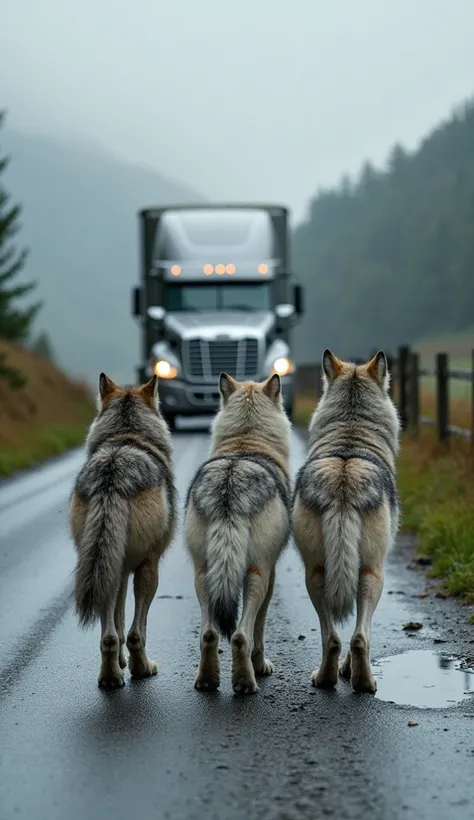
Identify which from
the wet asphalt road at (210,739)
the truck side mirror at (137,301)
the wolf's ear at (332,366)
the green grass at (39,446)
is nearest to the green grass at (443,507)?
the wet asphalt road at (210,739)

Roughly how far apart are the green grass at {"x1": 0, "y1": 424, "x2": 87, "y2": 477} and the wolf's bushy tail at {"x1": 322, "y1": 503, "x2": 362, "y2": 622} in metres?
13.7

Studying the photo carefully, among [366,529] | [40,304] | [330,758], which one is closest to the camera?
[330,758]

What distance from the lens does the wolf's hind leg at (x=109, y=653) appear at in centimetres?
643

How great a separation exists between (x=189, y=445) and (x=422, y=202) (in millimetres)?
108073

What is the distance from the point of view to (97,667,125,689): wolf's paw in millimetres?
6492

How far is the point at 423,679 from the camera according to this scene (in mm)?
6605

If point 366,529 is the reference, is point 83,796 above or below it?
below

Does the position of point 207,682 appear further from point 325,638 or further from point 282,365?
point 282,365

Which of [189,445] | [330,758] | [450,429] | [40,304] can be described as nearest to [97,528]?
[330,758]

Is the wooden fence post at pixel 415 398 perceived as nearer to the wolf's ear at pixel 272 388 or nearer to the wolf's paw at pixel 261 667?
the wolf's ear at pixel 272 388

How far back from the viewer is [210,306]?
26.8m

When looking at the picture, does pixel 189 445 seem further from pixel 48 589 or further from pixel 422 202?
pixel 422 202

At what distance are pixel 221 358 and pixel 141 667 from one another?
767 inches

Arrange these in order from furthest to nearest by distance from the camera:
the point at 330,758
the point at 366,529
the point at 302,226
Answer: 1. the point at 302,226
2. the point at 366,529
3. the point at 330,758
